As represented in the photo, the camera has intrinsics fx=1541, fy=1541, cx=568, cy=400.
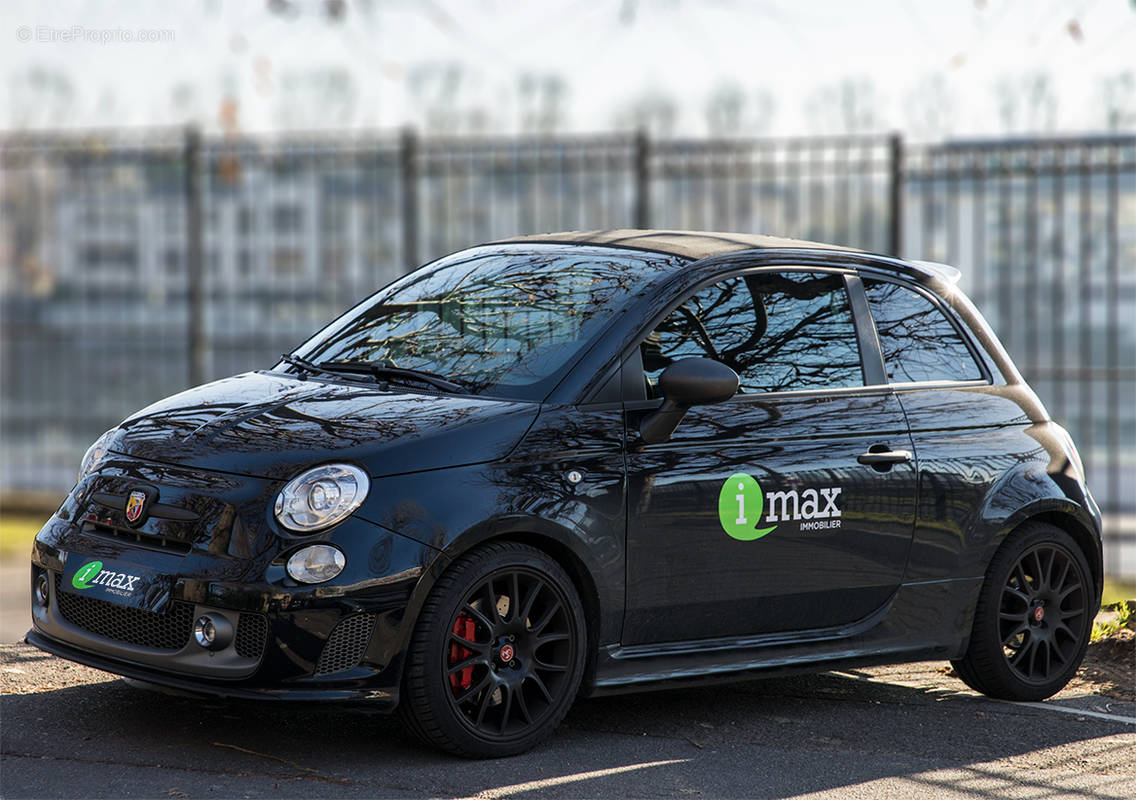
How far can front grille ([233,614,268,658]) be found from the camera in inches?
180

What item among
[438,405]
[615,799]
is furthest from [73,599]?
[615,799]

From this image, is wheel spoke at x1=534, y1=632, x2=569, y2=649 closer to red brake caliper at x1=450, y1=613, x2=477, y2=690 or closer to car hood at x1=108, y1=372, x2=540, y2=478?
red brake caliper at x1=450, y1=613, x2=477, y2=690

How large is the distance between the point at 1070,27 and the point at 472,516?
4759 millimetres

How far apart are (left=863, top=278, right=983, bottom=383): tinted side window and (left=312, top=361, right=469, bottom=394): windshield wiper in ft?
5.69

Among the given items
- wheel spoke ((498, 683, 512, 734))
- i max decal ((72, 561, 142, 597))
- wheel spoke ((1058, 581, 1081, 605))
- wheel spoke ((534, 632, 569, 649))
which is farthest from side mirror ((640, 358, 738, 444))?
wheel spoke ((1058, 581, 1081, 605))

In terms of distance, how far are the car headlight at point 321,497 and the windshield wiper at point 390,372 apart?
648mm

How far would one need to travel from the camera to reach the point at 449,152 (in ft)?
41.1

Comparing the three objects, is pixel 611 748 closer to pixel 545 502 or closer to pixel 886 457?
pixel 545 502

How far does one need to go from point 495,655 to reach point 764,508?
1.12 m

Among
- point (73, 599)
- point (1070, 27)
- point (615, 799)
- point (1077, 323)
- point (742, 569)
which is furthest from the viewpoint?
point (1077, 323)

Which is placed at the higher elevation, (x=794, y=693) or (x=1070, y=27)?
(x=1070, y=27)

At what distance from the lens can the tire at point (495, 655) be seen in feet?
15.5

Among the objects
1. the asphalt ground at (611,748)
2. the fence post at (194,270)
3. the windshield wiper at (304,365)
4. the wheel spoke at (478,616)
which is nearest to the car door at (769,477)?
the asphalt ground at (611,748)

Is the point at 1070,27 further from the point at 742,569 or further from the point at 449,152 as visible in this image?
the point at 449,152
